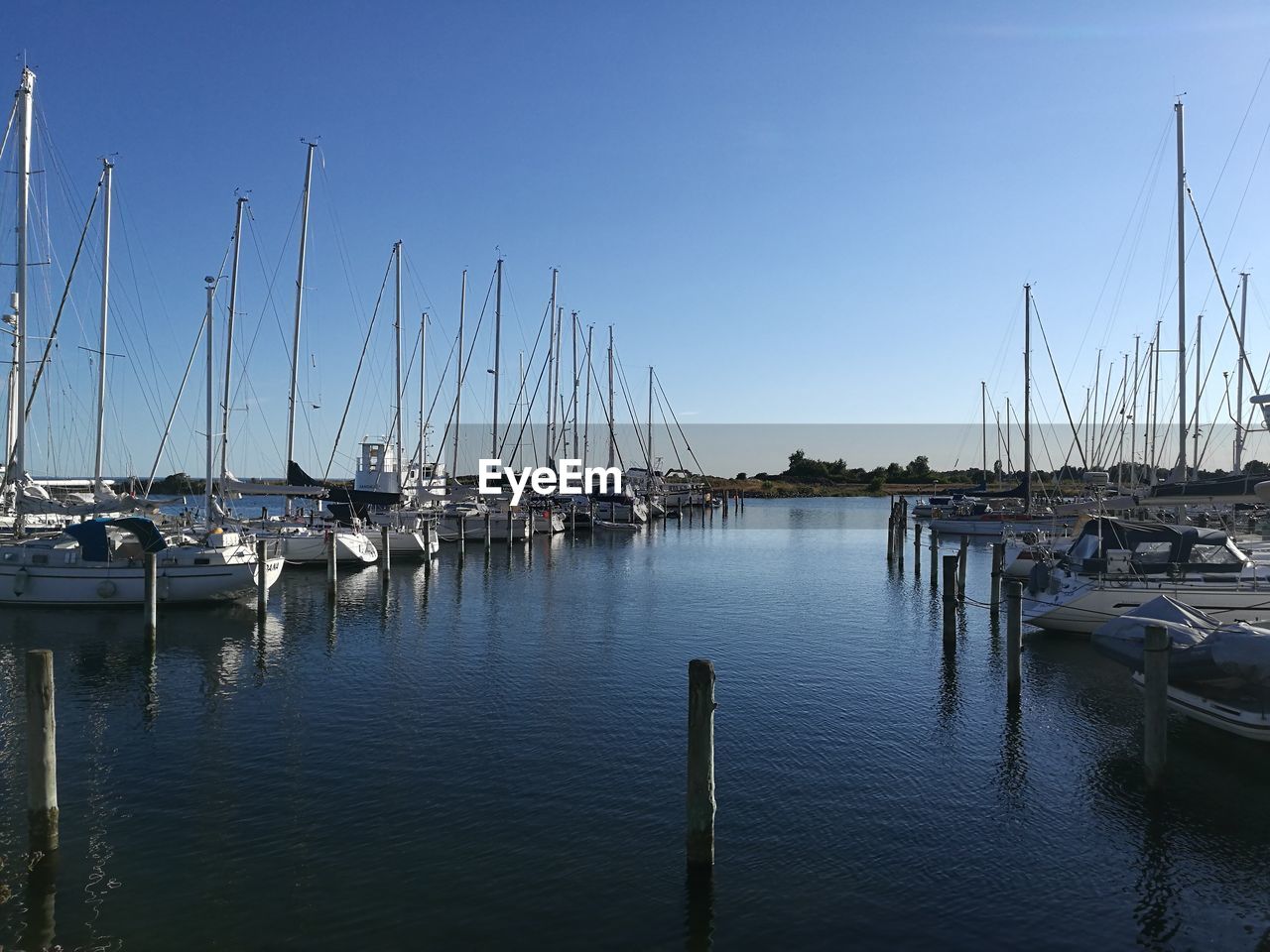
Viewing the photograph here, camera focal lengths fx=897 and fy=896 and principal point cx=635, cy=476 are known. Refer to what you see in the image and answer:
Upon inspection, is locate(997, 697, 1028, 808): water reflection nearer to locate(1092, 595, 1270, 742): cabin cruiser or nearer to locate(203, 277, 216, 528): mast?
locate(1092, 595, 1270, 742): cabin cruiser

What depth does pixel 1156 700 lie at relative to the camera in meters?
13.5

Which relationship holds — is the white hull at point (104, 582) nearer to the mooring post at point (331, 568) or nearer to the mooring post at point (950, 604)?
the mooring post at point (331, 568)

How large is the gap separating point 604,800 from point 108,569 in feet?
A: 75.5

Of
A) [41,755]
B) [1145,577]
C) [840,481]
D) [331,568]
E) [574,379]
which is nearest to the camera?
[41,755]

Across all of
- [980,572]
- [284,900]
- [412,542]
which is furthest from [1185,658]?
[412,542]

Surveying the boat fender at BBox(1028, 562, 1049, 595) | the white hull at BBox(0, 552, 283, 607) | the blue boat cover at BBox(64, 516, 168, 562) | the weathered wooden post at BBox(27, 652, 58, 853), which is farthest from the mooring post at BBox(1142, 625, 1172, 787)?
the blue boat cover at BBox(64, 516, 168, 562)

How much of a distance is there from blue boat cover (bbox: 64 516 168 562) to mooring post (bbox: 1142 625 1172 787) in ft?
88.8

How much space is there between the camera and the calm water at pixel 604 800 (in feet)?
33.2

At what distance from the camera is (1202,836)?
12.3 m

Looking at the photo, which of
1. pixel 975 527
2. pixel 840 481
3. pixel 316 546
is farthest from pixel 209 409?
pixel 840 481

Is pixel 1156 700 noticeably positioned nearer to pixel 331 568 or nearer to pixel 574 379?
pixel 331 568

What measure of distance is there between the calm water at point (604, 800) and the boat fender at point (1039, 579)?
201cm

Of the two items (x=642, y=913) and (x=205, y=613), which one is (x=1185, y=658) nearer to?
(x=642, y=913)

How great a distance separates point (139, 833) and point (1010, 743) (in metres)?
14.3
